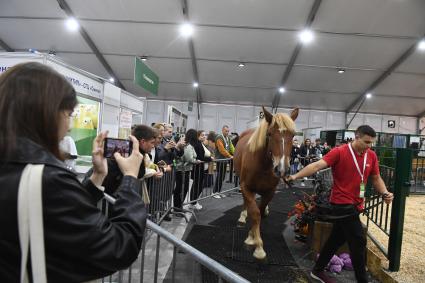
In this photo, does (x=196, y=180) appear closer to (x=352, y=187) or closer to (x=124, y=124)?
(x=124, y=124)

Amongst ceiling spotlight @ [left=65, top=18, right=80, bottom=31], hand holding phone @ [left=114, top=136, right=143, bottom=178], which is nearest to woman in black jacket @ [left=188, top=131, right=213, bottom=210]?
hand holding phone @ [left=114, top=136, right=143, bottom=178]

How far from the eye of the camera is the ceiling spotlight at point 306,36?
498 inches

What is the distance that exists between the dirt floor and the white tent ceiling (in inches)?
311

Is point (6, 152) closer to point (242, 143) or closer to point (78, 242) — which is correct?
point (78, 242)

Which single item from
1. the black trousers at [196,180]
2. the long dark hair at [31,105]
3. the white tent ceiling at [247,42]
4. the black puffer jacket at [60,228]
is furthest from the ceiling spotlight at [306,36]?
the black puffer jacket at [60,228]

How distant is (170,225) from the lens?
18.6 feet

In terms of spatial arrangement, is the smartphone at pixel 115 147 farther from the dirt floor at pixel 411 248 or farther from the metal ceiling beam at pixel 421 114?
the metal ceiling beam at pixel 421 114

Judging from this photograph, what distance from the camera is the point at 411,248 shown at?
4.88 m

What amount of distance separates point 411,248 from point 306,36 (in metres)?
9.97

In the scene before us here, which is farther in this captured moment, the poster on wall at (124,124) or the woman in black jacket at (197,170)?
the poster on wall at (124,124)

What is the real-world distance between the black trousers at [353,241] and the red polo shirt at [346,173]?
0.22 metres

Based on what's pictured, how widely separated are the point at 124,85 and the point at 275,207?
13010mm

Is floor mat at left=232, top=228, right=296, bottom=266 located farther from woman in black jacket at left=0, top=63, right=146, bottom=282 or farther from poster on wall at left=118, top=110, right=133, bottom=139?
poster on wall at left=118, top=110, right=133, bottom=139

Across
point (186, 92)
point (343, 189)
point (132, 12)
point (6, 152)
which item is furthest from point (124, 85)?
point (6, 152)
